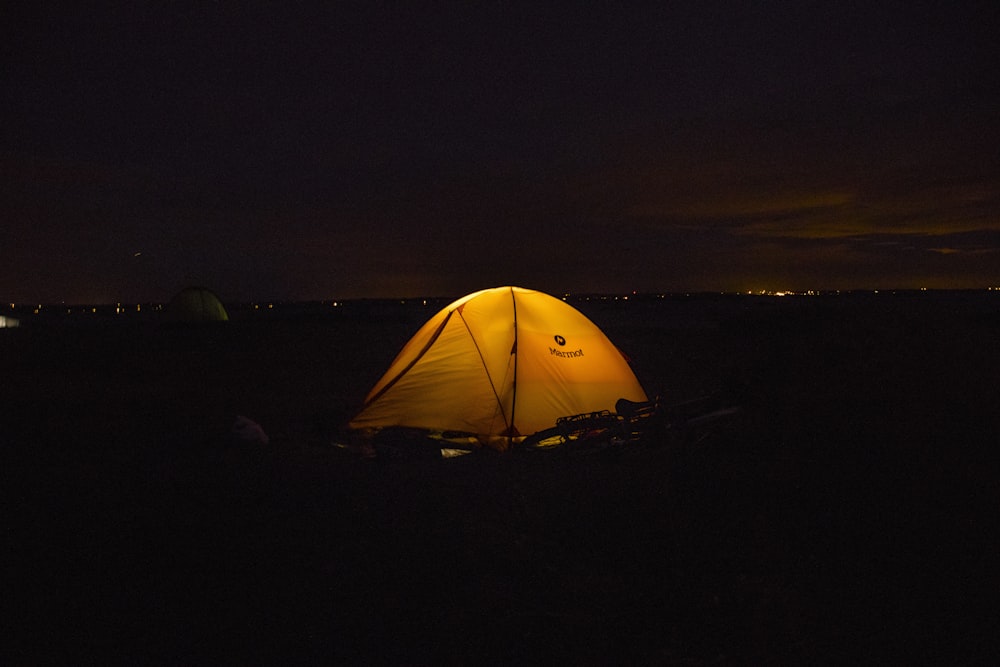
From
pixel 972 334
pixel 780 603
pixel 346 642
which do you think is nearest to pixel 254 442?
pixel 346 642

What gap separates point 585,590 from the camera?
4641mm

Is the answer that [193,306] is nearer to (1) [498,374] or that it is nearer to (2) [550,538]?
(1) [498,374]

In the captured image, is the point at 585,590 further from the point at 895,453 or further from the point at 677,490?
the point at 895,453

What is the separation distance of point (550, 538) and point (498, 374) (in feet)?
13.0

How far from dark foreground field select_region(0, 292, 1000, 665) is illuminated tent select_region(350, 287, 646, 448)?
2.86ft

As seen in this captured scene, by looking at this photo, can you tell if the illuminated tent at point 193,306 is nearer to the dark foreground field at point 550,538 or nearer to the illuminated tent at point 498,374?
the dark foreground field at point 550,538

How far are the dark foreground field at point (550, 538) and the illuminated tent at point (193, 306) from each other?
29255mm

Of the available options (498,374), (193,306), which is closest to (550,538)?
(498,374)

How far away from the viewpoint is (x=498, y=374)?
940cm

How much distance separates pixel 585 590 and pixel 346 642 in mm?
1731

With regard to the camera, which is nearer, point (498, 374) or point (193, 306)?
point (498, 374)

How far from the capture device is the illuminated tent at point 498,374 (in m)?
9.23

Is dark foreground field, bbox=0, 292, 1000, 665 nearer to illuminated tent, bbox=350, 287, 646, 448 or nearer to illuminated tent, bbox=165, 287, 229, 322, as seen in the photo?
illuminated tent, bbox=350, 287, 646, 448

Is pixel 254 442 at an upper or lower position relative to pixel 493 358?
lower
